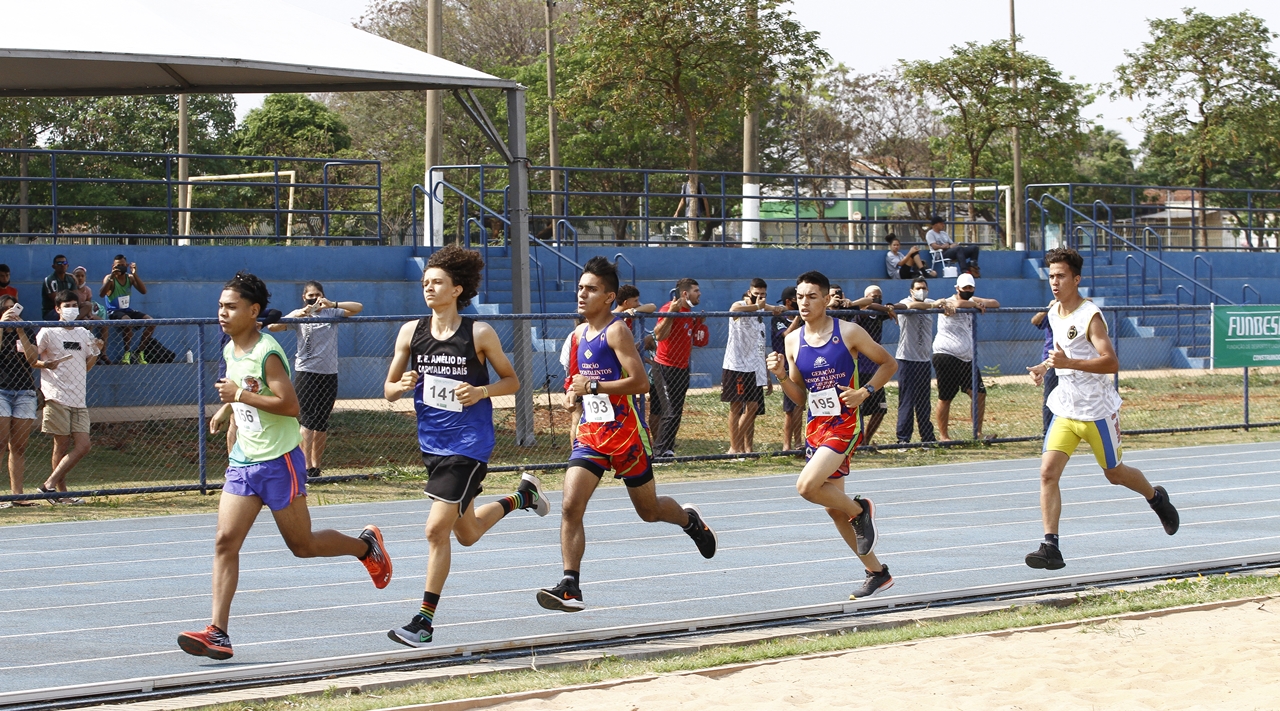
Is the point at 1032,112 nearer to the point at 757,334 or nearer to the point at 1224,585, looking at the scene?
the point at 757,334

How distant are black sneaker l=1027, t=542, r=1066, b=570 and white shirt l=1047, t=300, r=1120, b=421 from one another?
0.92 meters

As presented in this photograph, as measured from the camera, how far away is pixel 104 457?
16625mm

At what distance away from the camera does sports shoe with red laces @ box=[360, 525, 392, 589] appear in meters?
7.42

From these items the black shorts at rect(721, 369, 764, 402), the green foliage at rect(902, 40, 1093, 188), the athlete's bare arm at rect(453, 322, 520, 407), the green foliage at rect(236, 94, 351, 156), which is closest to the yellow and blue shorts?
the athlete's bare arm at rect(453, 322, 520, 407)

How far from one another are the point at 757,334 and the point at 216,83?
8753 mm

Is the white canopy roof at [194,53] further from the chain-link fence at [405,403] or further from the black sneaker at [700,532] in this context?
the black sneaker at [700,532]

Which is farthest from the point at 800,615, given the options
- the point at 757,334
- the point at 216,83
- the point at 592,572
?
the point at 216,83

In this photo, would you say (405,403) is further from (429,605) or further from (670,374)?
(429,605)

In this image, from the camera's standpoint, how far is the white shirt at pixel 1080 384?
29.2 feet

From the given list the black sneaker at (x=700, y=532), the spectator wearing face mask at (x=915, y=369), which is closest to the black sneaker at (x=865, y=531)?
the black sneaker at (x=700, y=532)

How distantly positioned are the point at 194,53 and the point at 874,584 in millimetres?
11028

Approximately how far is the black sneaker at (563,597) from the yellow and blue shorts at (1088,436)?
3.22 metres

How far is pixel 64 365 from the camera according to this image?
13.1 m

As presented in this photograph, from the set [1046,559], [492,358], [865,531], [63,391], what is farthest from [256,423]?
[63,391]
